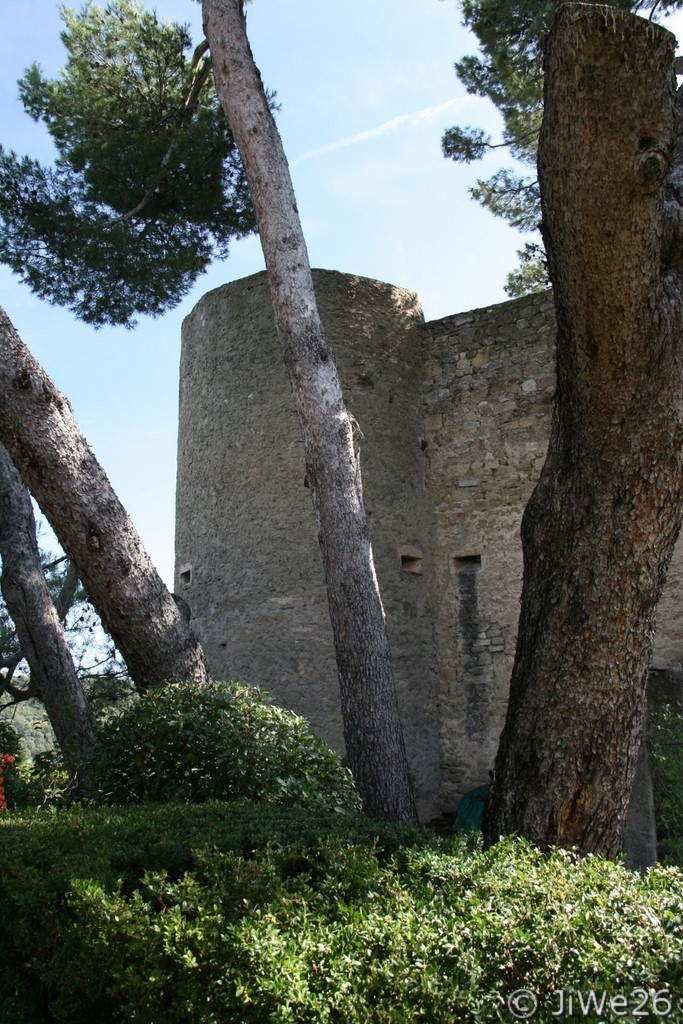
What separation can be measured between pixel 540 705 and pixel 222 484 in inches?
A: 175

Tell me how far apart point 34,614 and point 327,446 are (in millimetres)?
2600

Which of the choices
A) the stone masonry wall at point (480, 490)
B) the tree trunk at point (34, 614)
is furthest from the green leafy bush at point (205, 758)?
the stone masonry wall at point (480, 490)

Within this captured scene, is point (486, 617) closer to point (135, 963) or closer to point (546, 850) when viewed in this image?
point (546, 850)

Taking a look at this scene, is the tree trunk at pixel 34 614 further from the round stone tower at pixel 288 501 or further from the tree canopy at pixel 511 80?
the tree canopy at pixel 511 80

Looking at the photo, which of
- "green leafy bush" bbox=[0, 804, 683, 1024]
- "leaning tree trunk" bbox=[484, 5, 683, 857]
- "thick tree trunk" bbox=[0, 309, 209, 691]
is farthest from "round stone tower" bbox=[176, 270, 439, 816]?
"green leafy bush" bbox=[0, 804, 683, 1024]

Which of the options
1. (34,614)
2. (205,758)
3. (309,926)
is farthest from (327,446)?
(309,926)

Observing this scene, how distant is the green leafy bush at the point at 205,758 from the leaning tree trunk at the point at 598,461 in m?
0.89

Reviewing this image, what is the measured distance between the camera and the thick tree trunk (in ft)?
14.6

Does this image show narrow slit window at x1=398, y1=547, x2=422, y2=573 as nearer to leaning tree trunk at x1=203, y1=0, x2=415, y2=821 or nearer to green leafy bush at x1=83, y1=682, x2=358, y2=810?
leaning tree trunk at x1=203, y1=0, x2=415, y2=821

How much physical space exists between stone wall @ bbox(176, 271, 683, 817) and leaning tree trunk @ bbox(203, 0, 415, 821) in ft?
5.28

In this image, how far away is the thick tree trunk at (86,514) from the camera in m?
4.45

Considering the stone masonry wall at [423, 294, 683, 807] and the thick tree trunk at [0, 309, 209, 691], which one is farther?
the stone masonry wall at [423, 294, 683, 807]

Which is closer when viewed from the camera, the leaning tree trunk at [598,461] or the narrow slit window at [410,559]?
the leaning tree trunk at [598,461]

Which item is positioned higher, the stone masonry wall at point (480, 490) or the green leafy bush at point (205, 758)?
the stone masonry wall at point (480, 490)
